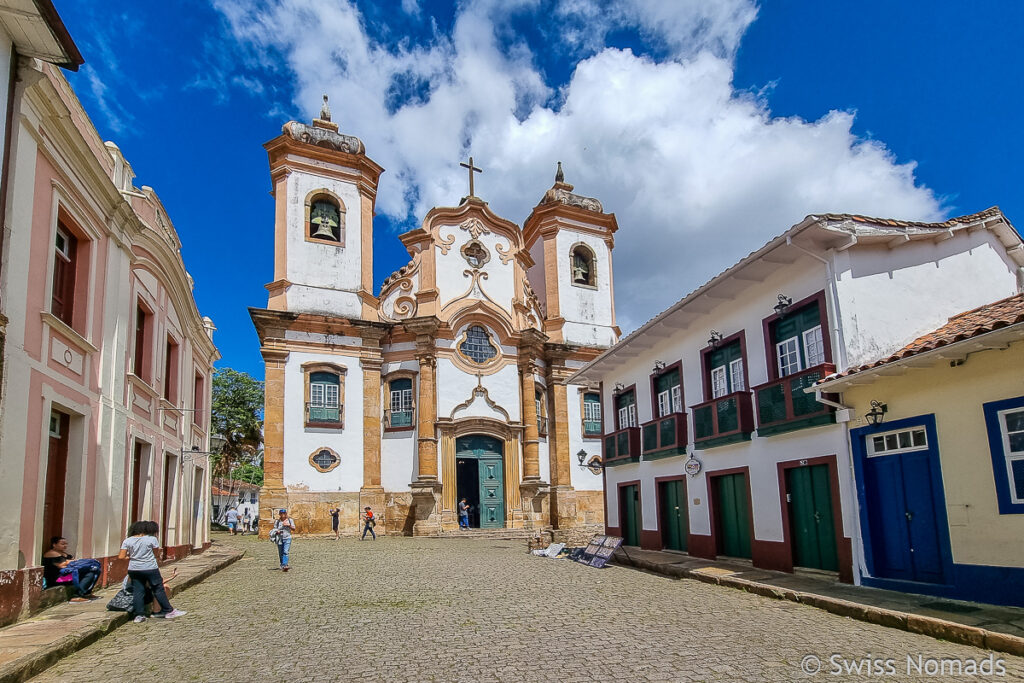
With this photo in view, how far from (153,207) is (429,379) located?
13.0m

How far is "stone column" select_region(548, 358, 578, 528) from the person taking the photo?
88.7ft

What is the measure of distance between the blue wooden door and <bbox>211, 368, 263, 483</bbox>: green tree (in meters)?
34.7

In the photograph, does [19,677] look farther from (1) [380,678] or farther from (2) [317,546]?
(2) [317,546]

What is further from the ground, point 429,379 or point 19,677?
point 429,379

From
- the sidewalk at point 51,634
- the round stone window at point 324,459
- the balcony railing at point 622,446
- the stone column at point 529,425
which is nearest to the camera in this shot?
the sidewalk at point 51,634

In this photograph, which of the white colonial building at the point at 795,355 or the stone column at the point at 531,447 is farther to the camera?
the stone column at the point at 531,447

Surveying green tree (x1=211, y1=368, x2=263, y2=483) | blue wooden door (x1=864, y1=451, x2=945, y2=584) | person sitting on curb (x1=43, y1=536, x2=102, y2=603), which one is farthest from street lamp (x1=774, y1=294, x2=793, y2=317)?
green tree (x1=211, y1=368, x2=263, y2=483)

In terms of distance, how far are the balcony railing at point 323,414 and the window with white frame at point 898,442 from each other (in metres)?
18.3

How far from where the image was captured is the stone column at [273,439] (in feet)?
76.3

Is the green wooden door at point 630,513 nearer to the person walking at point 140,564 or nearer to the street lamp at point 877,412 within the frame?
the street lamp at point 877,412

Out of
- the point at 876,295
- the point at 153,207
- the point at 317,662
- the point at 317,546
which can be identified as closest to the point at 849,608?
the point at 876,295

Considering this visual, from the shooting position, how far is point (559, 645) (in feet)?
22.4

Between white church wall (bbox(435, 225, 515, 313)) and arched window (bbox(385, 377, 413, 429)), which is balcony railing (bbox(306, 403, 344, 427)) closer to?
arched window (bbox(385, 377, 413, 429))

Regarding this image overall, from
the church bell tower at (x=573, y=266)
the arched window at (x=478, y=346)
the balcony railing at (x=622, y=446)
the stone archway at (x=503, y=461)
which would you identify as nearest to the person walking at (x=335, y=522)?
the stone archway at (x=503, y=461)
